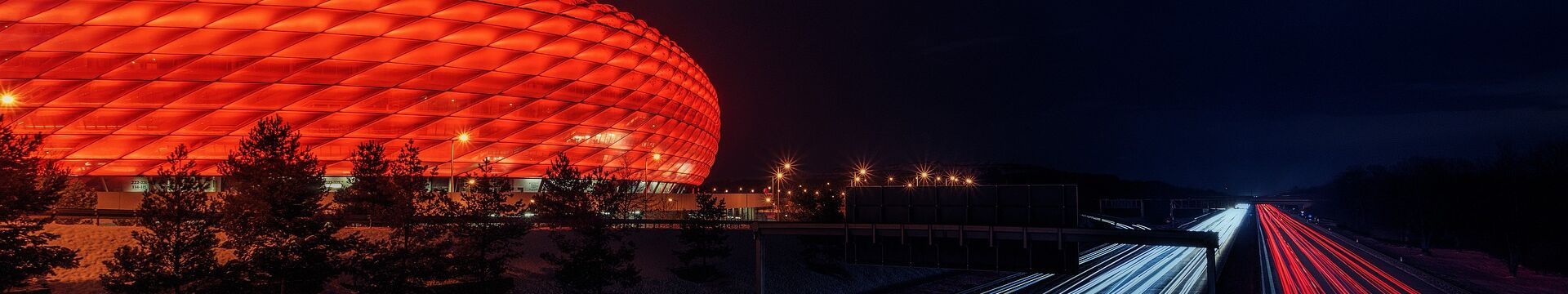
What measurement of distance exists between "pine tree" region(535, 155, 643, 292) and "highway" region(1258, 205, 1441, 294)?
75.7 ft

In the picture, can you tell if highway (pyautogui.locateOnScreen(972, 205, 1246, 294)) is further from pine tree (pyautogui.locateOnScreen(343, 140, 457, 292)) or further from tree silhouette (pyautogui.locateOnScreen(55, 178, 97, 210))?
tree silhouette (pyautogui.locateOnScreen(55, 178, 97, 210))

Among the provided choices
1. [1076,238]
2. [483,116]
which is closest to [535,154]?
[483,116]

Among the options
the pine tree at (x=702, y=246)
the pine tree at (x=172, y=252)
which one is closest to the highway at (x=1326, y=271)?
the pine tree at (x=702, y=246)

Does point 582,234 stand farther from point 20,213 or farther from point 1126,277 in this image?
point 1126,277

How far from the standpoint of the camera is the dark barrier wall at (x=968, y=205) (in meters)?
24.3

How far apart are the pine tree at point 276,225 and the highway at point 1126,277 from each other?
24180mm

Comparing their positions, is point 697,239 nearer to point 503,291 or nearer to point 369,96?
point 503,291

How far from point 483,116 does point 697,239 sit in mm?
23673

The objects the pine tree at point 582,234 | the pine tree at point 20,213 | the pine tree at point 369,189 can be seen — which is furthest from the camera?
the pine tree at point 582,234

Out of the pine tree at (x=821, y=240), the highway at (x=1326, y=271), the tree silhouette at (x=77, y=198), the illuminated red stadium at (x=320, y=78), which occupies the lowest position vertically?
the highway at (x=1326, y=271)

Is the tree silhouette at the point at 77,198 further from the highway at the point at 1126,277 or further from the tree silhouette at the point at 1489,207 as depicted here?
the tree silhouette at the point at 1489,207

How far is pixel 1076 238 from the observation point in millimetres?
23609

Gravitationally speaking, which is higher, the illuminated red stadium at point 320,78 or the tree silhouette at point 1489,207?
the illuminated red stadium at point 320,78

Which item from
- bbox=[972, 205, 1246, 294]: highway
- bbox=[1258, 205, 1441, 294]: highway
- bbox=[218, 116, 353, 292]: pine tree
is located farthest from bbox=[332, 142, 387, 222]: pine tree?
bbox=[1258, 205, 1441, 294]: highway
